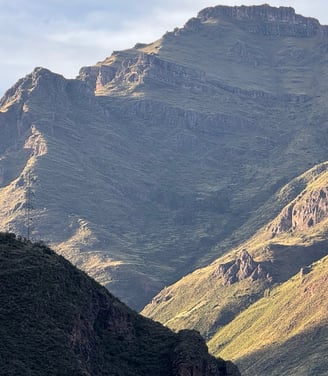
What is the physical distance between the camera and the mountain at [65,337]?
174375mm

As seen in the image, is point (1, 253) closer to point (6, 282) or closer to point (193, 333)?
point (6, 282)

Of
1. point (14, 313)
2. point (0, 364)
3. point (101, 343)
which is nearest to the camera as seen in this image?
point (0, 364)

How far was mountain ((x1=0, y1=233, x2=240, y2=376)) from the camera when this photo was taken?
174375 millimetres

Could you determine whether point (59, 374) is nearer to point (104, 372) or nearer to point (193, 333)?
point (104, 372)

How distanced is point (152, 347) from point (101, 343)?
9.57 meters

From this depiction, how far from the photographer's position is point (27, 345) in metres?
176

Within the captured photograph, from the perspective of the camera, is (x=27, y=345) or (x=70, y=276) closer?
(x=27, y=345)

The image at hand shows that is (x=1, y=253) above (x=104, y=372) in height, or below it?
above

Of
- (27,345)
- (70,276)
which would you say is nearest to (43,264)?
(70,276)

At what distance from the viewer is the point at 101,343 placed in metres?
193

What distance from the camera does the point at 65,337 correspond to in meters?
180

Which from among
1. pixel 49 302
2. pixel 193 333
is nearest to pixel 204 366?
pixel 193 333

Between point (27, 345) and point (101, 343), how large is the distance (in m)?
20.2

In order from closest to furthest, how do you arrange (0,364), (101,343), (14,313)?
(0,364) → (14,313) → (101,343)
